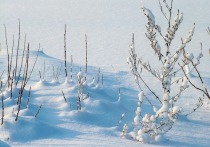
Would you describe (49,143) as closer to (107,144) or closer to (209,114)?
(107,144)

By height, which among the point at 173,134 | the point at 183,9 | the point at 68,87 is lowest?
the point at 173,134

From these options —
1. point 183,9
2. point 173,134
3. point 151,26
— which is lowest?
point 173,134

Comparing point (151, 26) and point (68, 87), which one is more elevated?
point (151, 26)

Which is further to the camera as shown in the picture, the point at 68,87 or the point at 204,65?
the point at 204,65

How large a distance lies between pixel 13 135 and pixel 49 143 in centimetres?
32

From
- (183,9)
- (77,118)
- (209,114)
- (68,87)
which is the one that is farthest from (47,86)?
(183,9)

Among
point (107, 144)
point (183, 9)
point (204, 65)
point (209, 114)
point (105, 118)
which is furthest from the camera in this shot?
point (183, 9)

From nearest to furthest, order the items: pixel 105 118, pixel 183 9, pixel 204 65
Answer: pixel 105 118 → pixel 204 65 → pixel 183 9

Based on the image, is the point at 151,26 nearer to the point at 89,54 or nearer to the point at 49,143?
the point at 49,143

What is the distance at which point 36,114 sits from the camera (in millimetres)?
3510

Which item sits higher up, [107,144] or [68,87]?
[68,87]

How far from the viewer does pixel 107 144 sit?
121 inches

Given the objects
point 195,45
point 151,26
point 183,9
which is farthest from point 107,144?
Answer: point 183,9

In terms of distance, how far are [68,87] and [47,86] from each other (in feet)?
0.78
